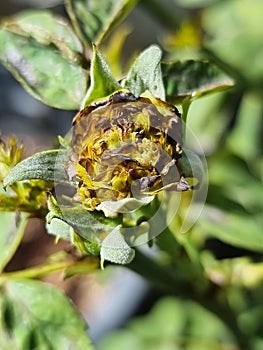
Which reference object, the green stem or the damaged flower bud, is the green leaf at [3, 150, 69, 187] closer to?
the damaged flower bud

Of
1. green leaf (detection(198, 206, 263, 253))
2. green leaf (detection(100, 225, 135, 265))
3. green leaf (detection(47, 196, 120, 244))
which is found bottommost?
green leaf (detection(198, 206, 263, 253))

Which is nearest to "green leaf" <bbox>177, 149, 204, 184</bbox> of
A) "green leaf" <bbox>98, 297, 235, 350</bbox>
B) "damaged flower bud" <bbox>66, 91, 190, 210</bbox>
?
"damaged flower bud" <bbox>66, 91, 190, 210</bbox>

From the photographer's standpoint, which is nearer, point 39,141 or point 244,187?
point 244,187

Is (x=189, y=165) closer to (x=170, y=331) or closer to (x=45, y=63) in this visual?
(x=45, y=63)

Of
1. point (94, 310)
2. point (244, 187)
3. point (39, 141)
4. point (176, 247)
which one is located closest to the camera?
point (176, 247)

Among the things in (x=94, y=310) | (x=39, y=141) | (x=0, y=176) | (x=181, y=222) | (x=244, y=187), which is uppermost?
(x=0, y=176)

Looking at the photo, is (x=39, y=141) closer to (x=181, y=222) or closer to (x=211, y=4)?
(x=211, y=4)

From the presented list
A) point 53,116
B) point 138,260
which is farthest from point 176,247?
point 53,116
